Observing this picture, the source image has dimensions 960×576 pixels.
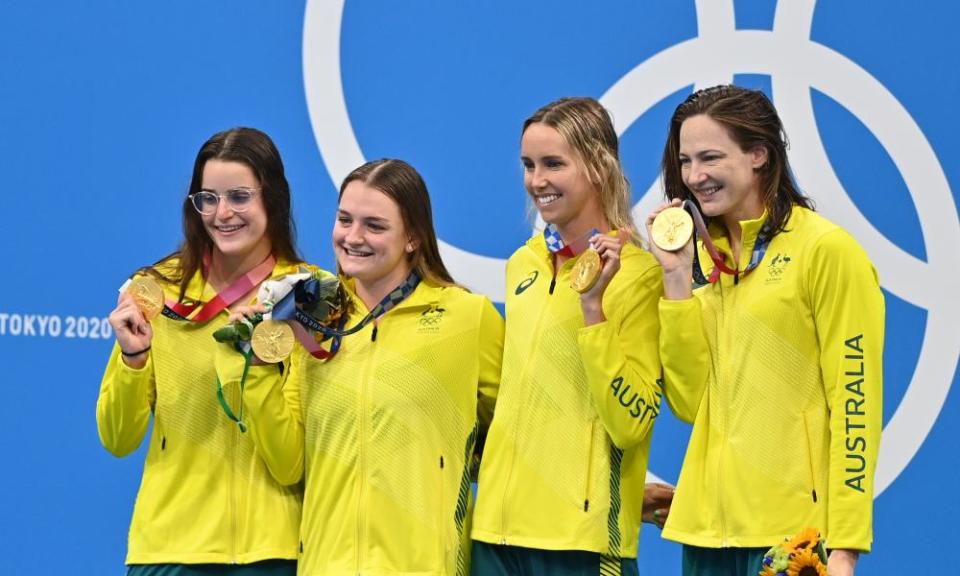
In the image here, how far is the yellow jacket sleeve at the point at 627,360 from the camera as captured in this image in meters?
3.48

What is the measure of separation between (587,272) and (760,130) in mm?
549

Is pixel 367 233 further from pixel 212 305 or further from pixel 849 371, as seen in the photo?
pixel 849 371

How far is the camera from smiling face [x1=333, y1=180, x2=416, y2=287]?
3.78 meters

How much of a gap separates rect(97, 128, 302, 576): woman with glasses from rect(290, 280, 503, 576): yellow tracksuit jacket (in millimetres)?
109

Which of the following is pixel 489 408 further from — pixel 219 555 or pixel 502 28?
pixel 502 28

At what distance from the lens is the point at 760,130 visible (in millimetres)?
3584

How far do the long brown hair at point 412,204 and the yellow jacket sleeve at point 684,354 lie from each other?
26.4 inches

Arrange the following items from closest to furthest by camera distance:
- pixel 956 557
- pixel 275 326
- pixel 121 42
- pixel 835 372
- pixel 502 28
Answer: pixel 835 372
pixel 275 326
pixel 956 557
pixel 502 28
pixel 121 42

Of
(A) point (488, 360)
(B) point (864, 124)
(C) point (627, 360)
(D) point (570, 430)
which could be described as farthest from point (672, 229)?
(B) point (864, 124)

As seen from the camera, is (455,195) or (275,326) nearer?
(275,326)

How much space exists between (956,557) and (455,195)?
202 cm

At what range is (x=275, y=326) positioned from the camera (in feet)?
12.1

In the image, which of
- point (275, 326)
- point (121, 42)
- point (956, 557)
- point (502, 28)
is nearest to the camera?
point (275, 326)

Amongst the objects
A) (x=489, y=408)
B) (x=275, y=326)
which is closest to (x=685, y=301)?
(x=489, y=408)
